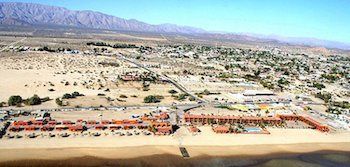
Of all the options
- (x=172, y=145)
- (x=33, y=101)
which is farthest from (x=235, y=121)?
(x=33, y=101)

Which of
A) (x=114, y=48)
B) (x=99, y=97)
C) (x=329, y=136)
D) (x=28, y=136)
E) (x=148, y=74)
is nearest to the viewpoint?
(x=28, y=136)

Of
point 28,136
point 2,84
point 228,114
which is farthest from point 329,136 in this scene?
point 2,84

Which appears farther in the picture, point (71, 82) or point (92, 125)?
point (71, 82)

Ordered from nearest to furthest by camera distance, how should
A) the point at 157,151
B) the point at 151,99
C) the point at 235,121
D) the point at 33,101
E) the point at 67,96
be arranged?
1. the point at 157,151
2. the point at 235,121
3. the point at 33,101
4. the point at 67,96
5. the point at 151,99

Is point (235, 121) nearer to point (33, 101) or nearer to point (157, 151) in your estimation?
point (157, 151)

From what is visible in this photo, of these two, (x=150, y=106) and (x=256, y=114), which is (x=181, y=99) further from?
(x=256, y=114)

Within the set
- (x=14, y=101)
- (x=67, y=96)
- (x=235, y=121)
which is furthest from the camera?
(x=67, y=96)

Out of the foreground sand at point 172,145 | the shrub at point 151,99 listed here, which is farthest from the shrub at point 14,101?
the shrub at point 151,99

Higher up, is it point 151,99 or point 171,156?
point 151,99
